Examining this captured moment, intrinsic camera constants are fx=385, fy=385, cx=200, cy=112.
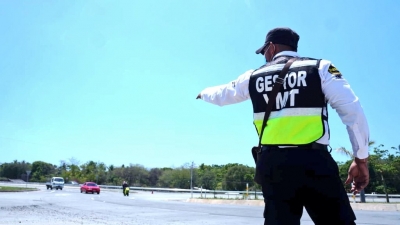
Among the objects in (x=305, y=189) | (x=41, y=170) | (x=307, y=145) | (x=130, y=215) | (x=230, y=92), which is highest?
(x=41, y=170)

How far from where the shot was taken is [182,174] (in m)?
73.2

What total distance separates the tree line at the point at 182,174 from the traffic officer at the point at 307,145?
1579 centimetres

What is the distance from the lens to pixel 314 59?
2.49 meters

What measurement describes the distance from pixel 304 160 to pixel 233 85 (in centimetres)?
82

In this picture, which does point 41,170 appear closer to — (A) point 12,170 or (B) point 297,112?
(A) point 12,170

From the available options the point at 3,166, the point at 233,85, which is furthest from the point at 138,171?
the point at 233,85

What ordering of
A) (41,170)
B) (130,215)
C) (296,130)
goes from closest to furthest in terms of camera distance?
(296,130)
(130,215)
(41,170)

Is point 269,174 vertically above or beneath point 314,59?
beneath

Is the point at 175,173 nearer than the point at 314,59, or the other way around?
the point at 314,59

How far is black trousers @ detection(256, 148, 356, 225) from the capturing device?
2205 millimetres

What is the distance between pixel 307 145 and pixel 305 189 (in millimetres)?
261

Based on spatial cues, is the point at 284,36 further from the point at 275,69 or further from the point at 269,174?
the point at 269,174

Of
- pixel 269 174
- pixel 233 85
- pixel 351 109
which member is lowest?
pixel 269 174

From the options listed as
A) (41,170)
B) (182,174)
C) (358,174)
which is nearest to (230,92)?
(358,174)
